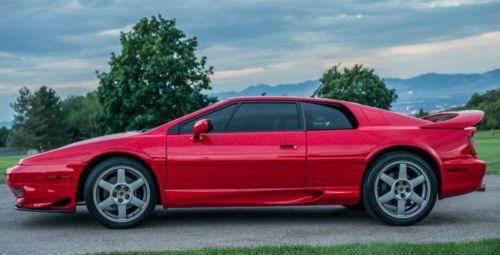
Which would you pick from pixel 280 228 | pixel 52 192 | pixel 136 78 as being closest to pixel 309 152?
pixel 280 228

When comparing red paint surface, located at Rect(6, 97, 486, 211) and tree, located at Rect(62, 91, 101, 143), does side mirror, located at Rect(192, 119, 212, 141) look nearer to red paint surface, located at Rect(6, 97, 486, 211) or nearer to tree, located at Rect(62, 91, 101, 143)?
red paint surface, located at Rect(6, 97, 486, 211)

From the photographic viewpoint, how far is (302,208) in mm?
8219

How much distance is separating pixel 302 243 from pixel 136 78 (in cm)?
4339

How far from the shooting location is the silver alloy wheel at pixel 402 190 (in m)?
6.80

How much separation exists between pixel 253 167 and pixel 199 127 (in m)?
0.67

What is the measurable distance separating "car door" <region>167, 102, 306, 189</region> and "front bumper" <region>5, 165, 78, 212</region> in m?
1.01

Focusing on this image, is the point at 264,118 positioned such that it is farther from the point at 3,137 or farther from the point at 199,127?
the point at 3,137

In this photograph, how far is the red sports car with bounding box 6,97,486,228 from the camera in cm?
668

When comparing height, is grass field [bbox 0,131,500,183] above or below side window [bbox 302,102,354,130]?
below

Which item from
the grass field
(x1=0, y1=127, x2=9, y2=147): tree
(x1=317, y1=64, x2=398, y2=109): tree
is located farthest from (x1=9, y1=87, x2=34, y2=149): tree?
the grass field

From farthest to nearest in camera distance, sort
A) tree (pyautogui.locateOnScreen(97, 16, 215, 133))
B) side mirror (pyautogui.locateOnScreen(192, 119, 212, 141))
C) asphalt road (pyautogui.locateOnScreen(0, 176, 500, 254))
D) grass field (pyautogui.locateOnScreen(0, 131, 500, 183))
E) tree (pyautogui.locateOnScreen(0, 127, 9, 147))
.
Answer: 1. tree (pyautogui.locateOnScreen(0, 127, 9, 147))
2. tree (pyautogui.locateOnScreen(97, 16, 215, 133))
3. grass field (pyautogui.locateOnScreen(0, 131, 500, 183))
4. side mirror (pyautogui.locateOnScreen(192, 119, 212, 141))
5. asphalt road (pyautogui.locateOnScreen(0, 176, 500, 254))

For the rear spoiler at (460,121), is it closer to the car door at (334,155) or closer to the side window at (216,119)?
the car door at (334,155)

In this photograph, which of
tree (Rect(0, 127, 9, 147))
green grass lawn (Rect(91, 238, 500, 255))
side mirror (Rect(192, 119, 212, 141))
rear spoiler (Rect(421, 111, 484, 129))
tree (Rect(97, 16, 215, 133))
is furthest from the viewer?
tree (Rect(0, 127, 9, 147))

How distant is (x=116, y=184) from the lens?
6668 mm
